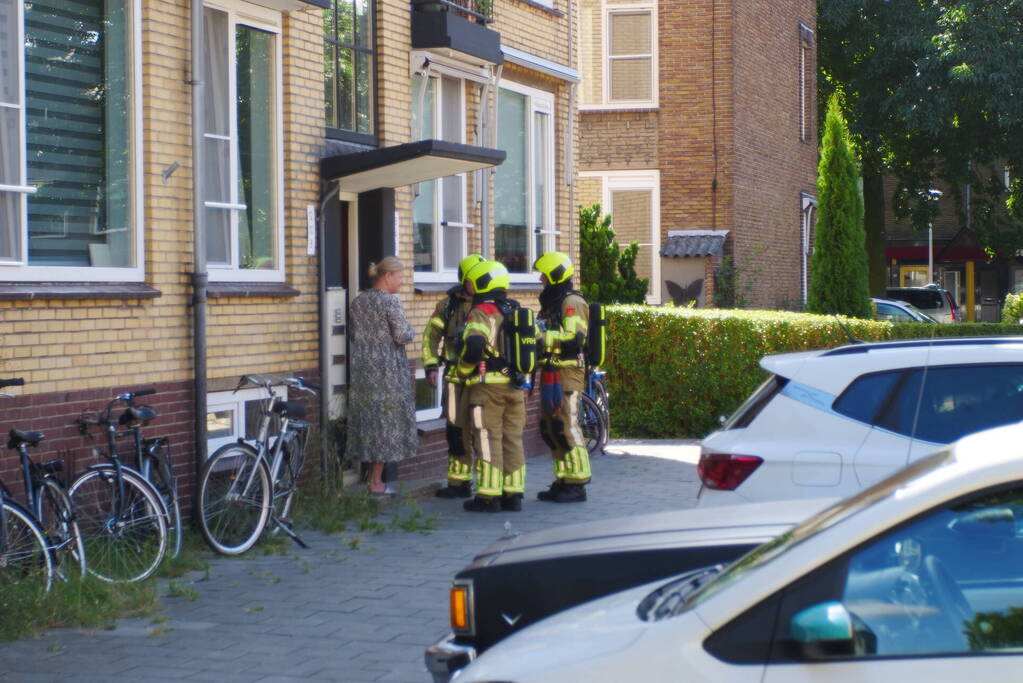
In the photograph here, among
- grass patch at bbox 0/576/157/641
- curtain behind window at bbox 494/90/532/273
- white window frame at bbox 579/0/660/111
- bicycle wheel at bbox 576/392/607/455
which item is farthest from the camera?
white window frame at bbox 579/0/660/111

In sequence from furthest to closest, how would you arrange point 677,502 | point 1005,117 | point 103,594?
point 1005,117
point 677,502
point 103,594

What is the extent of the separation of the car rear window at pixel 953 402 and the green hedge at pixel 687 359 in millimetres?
11413

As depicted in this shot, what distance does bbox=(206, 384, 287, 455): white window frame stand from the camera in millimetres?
10789

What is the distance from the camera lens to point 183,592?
8.40m

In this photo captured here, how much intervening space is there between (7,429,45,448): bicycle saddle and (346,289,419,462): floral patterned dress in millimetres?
4028

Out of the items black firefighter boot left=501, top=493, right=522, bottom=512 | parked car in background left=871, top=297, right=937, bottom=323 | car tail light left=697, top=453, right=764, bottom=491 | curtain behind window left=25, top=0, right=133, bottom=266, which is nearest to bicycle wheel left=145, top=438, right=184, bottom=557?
curtain behind window left=25, top=0, right=133, bottom=266

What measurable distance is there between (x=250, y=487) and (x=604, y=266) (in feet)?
38.7

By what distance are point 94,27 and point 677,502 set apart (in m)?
6.01

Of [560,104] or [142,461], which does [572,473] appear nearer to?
[142,461]

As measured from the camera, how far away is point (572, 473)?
40.7 feet

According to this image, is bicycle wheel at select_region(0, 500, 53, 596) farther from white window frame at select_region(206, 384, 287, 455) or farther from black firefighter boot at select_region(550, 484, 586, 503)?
black firefighter boot at select_region(550, 484, 586, 503)

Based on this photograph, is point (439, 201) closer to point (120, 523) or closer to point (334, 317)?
point (334, 317)

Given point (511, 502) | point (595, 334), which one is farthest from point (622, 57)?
point (511, 502)

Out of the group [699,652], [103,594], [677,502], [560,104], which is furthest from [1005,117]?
[699,652]
